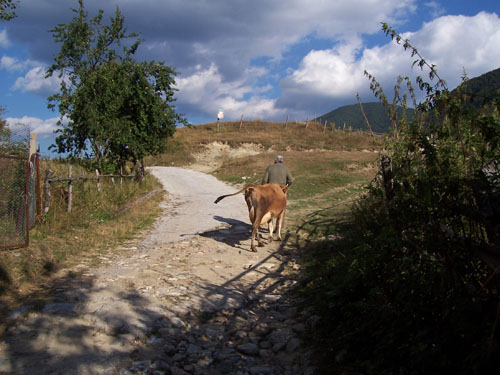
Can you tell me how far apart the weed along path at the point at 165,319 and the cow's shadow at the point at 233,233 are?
71 centimetres

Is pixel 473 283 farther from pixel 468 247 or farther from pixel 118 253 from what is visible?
pixel 118 253

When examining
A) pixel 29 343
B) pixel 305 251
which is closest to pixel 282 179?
pixel 305 251

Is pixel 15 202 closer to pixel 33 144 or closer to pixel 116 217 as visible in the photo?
pixel 33 144

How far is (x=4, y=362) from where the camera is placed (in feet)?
11.2

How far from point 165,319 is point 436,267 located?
3.10m

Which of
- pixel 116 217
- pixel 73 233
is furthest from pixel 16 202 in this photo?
pixel 116 217

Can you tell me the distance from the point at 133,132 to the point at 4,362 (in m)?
16.9

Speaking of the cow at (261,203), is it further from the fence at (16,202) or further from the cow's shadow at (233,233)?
the fence at (16,202)

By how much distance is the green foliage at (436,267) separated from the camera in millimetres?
2674

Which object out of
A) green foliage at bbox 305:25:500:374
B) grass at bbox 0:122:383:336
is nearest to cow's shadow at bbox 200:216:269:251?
grass at bbox 0:122:383:336

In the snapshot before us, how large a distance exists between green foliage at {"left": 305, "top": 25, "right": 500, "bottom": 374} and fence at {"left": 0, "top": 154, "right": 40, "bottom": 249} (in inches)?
234

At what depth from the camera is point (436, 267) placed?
3117 mm

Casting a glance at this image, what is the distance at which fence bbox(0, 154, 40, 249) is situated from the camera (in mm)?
7104

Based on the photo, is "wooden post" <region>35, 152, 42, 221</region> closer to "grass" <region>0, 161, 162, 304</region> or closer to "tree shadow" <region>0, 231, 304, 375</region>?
"grass" <region>0, 161, 162, 304</region>
